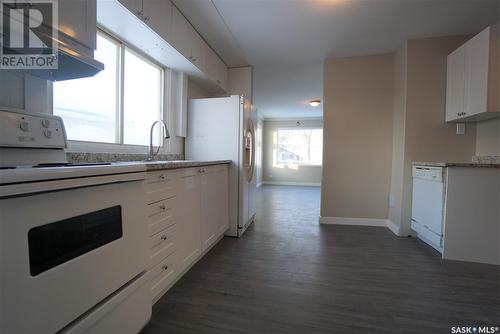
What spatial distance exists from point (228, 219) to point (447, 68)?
3160mm

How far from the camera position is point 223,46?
3.04m

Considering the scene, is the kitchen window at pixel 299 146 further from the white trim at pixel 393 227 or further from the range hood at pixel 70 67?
the range hood at pixel 70 67

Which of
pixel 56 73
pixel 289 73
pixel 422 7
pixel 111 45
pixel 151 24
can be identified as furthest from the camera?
pixel 289 73

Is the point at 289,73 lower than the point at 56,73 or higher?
higher

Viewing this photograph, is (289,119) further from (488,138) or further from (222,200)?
(222,200)

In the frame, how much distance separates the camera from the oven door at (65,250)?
2.13 ft

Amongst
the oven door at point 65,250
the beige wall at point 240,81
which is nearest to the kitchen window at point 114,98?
the oven door at point 65,250

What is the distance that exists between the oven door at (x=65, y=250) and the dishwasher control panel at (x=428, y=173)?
269 centimetres

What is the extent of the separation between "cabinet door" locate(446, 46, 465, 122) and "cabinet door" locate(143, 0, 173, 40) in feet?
9.91

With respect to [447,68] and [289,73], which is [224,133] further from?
[447,68]

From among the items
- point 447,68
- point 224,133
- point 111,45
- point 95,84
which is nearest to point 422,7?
point 447,68

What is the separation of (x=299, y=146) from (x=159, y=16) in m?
6.88

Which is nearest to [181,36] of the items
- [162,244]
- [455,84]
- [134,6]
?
[134,6]

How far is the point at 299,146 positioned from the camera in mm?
8281
